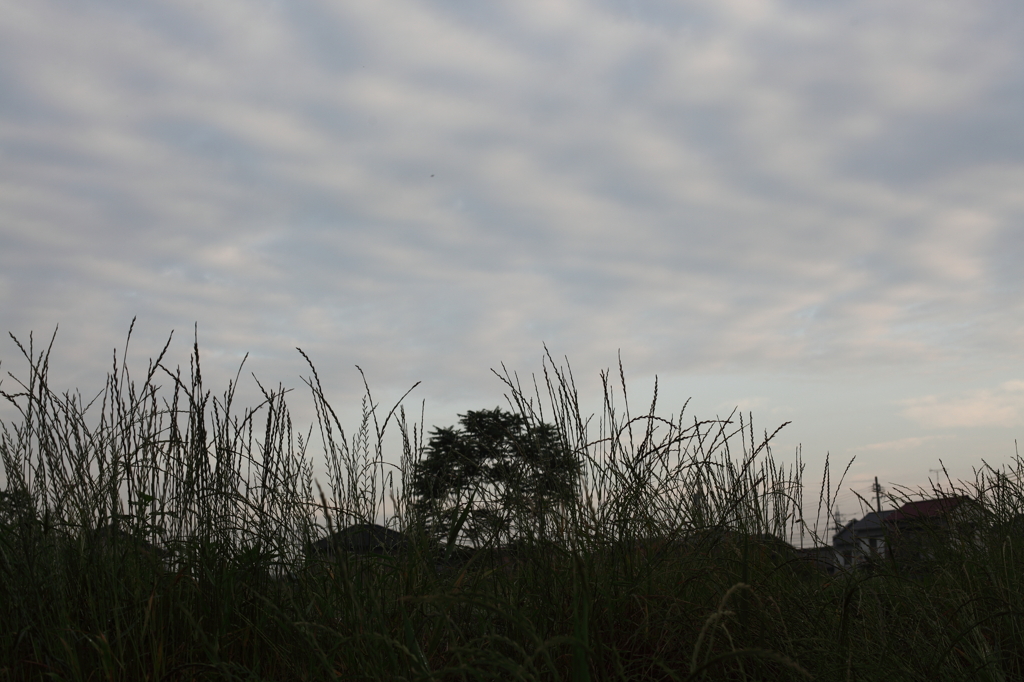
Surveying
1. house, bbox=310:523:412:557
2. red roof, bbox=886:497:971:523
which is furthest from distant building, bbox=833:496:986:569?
house, bbox=310:523:412:557

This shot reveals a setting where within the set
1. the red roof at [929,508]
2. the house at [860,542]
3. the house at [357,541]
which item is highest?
the house at [357,541]

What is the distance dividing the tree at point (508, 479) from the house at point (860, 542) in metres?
1.39

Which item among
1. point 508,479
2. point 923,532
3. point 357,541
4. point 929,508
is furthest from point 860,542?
point 357,541

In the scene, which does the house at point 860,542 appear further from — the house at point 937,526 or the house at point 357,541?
the house at point 357,541

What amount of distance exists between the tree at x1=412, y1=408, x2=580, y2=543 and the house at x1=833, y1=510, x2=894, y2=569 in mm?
1385

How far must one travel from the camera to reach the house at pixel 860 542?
130 inches

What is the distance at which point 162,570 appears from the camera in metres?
2.35

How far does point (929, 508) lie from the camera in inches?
158

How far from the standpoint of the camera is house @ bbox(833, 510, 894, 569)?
3293mm

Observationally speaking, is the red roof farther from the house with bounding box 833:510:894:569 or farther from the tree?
the tree

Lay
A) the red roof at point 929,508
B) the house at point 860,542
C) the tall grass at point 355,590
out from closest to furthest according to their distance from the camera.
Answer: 1. the tall grass at point 355,590
2. the house at point 860,542
3. the red roof at point 929,508

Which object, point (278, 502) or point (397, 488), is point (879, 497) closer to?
point (397, 488)

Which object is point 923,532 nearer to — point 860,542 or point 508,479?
point 860,542

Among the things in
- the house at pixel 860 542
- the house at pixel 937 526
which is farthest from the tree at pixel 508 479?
the house at pixel 937 526
